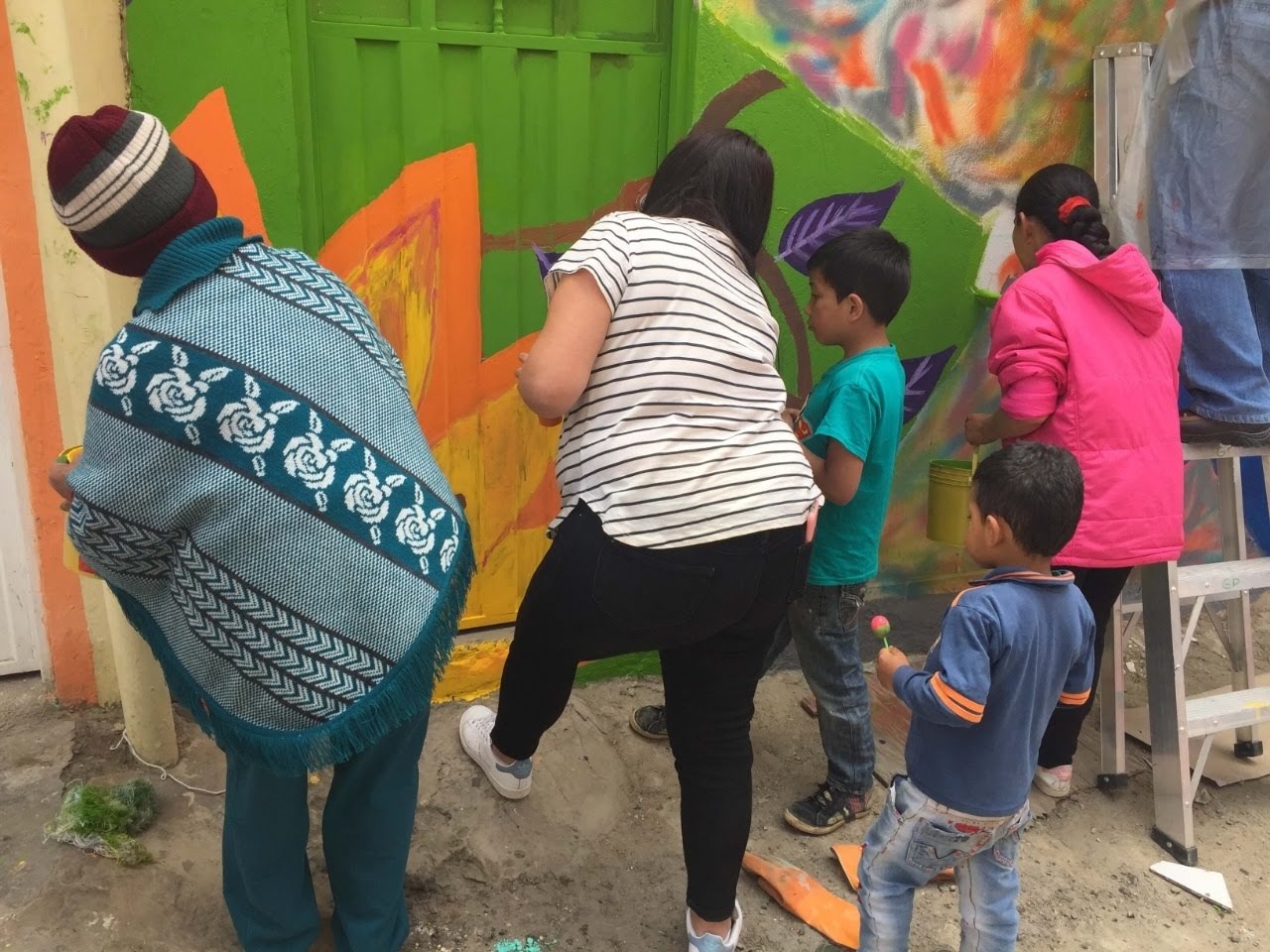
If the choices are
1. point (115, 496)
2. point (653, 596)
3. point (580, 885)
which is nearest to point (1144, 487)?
point (653, 596)

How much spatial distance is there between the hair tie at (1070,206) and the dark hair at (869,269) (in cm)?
59

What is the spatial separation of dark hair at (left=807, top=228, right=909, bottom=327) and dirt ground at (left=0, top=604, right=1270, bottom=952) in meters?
1.52

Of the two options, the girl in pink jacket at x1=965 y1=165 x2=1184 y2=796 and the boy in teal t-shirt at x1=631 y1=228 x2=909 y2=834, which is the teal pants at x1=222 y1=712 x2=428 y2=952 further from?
the girl in pink jacket at x1=965 y1=165 x2=1184 y2=796

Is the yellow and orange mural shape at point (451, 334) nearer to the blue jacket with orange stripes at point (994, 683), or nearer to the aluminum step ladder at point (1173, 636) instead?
the blue jacket with orange stripes at point (994, 683)

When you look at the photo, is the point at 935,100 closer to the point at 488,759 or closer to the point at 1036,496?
the point at 1036,496

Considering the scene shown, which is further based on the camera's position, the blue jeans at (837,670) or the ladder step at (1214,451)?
the ladder step at (1214,451)

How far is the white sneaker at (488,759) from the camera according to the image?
8.83 ft

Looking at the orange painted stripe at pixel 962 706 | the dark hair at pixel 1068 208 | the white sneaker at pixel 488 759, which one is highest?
the dark hair at pixel 1068 208

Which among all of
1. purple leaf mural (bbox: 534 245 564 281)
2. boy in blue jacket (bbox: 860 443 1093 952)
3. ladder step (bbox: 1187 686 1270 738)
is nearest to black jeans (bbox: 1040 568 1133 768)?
ladder step (bbox: 1187 686 1270 738)

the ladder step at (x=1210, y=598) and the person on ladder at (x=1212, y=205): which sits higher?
the person on ladder at (x=1212, y=205)

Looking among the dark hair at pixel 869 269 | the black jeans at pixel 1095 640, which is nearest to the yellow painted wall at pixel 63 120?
the dark hair at pixel 869 269

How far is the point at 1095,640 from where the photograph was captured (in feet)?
10.0

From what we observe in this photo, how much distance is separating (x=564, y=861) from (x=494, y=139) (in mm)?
1999

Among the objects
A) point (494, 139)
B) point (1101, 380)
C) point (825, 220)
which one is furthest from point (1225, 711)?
point (494, 139)
